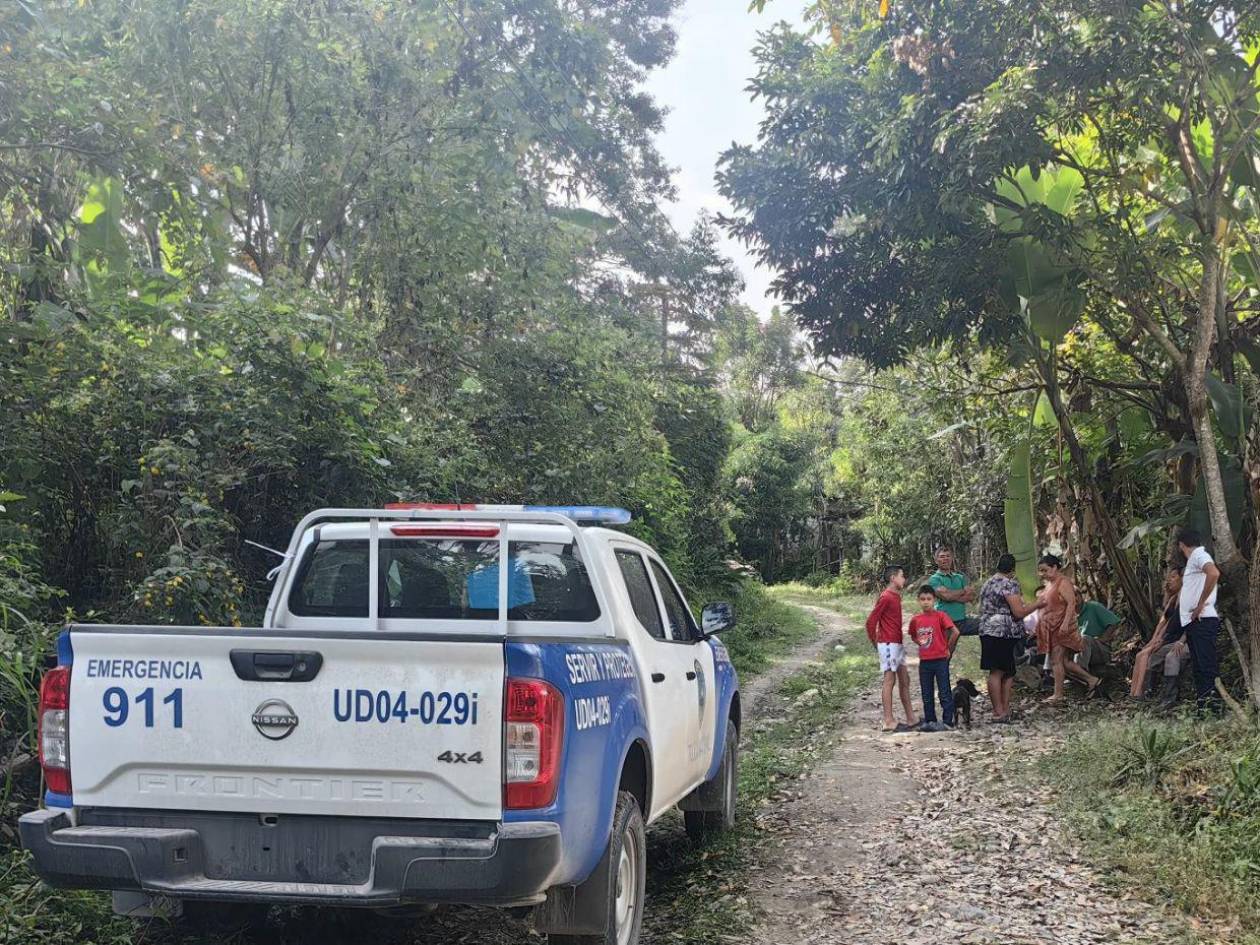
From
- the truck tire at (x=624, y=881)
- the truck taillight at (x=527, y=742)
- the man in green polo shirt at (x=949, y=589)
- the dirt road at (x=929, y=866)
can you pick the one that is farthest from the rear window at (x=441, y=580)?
the man in green polo shirt at (x=949, y=589)

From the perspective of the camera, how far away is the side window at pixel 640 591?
5.57 metres

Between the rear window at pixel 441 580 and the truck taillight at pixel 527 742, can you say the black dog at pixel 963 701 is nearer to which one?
the rear window at pixel 441 580

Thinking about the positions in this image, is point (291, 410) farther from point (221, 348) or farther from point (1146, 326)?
point (1146, 326)

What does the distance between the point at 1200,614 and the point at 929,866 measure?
443 cm

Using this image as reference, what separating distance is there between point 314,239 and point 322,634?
9782 millimetres

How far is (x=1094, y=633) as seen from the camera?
11461mm

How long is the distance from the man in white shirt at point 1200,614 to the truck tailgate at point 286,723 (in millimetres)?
7562

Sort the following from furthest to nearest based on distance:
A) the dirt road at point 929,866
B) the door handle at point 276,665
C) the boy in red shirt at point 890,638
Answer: the boy in red shirt at point 890,638 → the dirt road at point 929,866 → the door handle at point 276,665

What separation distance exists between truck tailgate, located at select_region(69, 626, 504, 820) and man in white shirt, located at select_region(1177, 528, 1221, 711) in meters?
7.56

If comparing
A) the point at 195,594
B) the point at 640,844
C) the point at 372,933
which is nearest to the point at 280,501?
the point at 195,594

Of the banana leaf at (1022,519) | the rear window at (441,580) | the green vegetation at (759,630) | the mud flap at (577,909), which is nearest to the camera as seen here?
the mud flap at (577,909)

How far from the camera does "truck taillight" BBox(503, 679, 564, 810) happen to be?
12.0 feet

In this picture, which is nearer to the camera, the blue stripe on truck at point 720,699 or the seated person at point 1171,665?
the blue stripe on truck at point 720,699

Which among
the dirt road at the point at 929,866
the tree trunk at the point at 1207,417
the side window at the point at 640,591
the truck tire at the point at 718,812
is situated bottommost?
the dirt road at the point at 929,866
